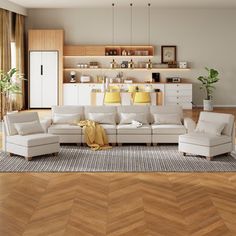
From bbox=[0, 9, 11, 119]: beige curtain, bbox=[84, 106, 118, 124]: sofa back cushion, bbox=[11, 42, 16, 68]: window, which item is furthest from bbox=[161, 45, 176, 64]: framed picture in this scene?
bbox=[84, 106, 118, 124]: sofa back cushion

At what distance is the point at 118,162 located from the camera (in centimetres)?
753

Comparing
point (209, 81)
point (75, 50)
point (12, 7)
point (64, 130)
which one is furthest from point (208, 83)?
point (64, 130)

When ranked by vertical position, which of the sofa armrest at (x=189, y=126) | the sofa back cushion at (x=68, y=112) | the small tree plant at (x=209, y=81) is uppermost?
the small tree plant at (x=209, y=81)

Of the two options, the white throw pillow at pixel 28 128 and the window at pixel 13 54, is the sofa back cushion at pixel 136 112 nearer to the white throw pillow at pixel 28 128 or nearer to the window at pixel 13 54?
the white throw pillow at pixel 28 128

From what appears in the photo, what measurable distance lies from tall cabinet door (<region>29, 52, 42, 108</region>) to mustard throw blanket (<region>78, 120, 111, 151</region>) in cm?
634

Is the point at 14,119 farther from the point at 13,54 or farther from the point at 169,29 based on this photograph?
the point at 169,29

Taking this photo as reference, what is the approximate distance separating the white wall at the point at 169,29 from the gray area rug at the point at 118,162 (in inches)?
288

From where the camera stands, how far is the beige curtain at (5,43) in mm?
12633

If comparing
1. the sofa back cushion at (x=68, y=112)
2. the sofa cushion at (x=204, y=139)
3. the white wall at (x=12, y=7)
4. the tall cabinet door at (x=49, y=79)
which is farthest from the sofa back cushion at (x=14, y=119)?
the tall cabinet door at (x=49, y=79)

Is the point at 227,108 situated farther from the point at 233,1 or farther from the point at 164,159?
the point at 164,159

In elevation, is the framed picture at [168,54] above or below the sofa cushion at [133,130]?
above

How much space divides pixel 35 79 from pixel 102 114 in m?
6.14

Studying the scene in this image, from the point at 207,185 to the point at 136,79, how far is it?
379 inches

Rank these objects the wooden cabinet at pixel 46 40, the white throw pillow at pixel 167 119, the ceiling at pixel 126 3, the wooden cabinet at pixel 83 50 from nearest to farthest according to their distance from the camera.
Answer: the white throw pillow at pixel 167 119 → the ceiling at pixel 126 3 → the wooden cabinet at pixel 46 40 → the wooden cabinet at pixel 83 50
